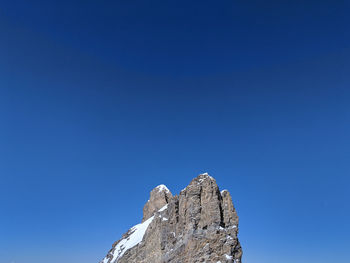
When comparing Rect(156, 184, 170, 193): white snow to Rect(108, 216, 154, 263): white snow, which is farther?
Rect(156, 184, 170, 193): white snow

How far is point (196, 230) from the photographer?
81438 millimetres

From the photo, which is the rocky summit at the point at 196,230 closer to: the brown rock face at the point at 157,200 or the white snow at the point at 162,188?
the brown rock face at the point at 157,200

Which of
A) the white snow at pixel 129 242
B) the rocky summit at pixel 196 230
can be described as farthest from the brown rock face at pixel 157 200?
the rocky summit at pixel 196 230

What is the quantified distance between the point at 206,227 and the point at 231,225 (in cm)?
605

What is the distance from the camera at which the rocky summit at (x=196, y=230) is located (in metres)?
78.3

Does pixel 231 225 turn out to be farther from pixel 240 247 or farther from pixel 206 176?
pixel 206 176

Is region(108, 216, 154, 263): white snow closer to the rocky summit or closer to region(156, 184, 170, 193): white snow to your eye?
the rocky summit

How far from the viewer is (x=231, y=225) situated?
3250 inches

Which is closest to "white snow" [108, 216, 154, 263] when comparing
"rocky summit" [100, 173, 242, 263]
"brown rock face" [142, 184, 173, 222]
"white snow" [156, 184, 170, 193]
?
"brown rock face" [142, 184, 173, 222]

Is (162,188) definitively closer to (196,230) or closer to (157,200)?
(157,200)

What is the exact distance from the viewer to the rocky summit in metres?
78.3

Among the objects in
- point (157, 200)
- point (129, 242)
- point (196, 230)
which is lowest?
point (196, 230)

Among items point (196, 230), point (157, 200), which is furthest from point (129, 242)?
point (196, 230)

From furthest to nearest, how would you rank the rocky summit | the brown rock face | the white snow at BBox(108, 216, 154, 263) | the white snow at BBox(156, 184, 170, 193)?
the white snow at BBox(156, 184, 170, 193)
the brown rock face
the white snow at BBox(108, 216, 154, 263)
the rocky summit
